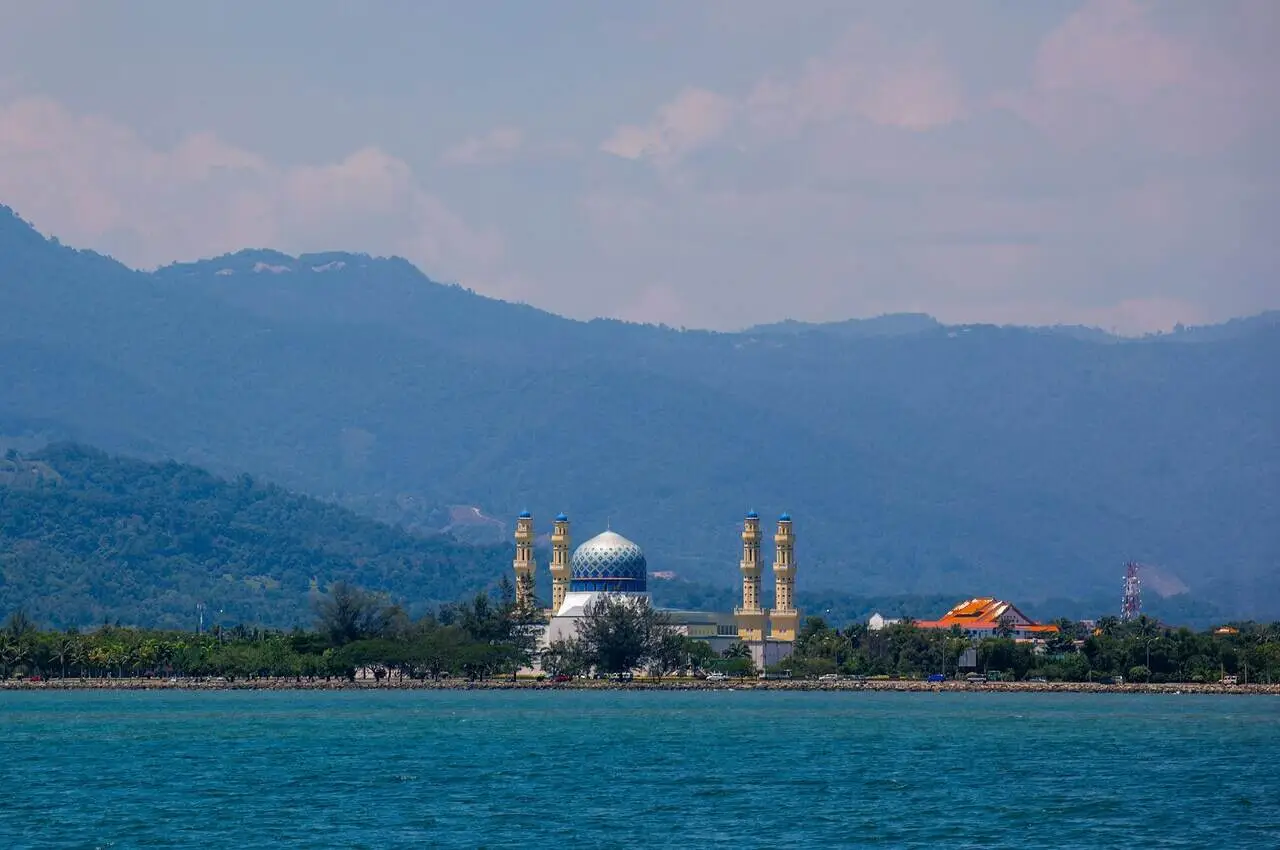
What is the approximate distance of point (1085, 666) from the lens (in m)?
173

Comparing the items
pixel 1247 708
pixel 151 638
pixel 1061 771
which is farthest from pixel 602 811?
pixel 151 638

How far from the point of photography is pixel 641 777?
3246 inches

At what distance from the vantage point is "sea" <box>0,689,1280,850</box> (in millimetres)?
64625

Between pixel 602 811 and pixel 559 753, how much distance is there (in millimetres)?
24023

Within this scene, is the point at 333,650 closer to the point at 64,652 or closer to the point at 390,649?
the point at 390,649

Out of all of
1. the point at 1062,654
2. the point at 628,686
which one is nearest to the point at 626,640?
→ the point at 628,686

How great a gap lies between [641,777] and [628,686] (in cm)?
8706

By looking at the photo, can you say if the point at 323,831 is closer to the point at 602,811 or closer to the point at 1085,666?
the point at 602,811

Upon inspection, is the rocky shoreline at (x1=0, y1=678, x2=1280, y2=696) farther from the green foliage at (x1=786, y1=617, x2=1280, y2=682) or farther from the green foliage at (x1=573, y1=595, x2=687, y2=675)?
the green foliage at (x1=786, y1=617, x2=1280, y2=682)

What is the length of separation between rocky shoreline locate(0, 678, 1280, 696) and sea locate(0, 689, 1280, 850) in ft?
87.4

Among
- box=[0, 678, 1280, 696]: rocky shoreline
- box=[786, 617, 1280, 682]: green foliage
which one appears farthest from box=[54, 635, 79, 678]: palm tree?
box=[786, 617, 1280, 682]: green foliage

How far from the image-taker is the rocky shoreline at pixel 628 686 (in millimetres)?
162625

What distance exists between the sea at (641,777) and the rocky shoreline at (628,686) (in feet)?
87.4

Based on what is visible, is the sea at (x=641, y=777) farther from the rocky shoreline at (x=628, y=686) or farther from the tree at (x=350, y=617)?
the tree at (x=350, y=617)
